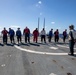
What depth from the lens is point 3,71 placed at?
700cm

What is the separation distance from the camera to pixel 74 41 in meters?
11.4

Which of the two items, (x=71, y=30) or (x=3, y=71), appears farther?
(x=71, y=30)

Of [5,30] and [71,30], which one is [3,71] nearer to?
[71,30]

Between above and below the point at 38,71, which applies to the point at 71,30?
above

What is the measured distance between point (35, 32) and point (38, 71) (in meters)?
17.7

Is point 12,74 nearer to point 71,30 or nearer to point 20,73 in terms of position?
point 20,73

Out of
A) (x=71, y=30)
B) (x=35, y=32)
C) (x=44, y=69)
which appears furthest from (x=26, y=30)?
(x=44, y=69)

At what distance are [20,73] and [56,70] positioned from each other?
1445mm

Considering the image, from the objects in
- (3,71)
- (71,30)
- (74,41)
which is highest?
(71,30)

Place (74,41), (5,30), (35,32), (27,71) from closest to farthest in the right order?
(27,71)
(74,41)
(5,30)
(35,32)

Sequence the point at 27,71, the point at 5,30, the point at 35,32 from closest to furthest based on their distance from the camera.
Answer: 1. the point at 27,71
2. the point at 5,30
3. the point at 35,32

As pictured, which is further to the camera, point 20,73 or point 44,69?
point 44,69

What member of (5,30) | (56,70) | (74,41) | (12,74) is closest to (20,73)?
(12,74)

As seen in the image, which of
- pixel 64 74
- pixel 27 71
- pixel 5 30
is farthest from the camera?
pixel 5 30
